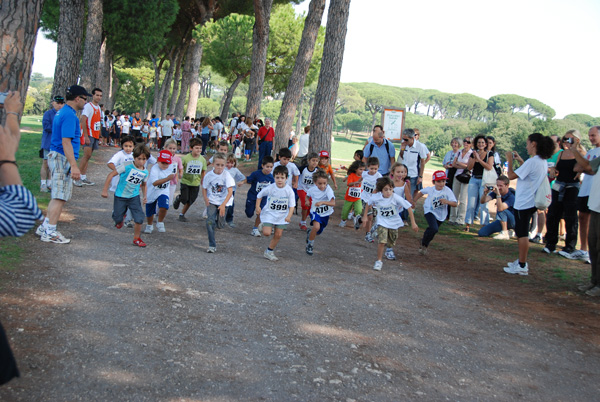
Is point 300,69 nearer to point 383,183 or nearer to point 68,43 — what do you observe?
point 68,43

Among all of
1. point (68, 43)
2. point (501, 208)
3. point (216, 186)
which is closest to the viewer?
point (216, 186)

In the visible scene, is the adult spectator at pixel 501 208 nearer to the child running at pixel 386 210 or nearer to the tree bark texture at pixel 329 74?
the child running at pixel 386 210

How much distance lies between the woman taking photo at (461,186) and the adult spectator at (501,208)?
1133 mm

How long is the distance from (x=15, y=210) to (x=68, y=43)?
14582mm

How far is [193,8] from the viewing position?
114ft

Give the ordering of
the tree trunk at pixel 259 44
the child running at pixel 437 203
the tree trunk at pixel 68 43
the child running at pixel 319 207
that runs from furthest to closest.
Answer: the tree trunk at pixel 259 44 → the tree trunk at pixel 68 43 → the child running at pixel 437 203 → the child running at pixel 319 207

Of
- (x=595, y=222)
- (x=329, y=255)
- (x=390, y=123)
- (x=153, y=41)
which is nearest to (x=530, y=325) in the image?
(x=595, y=222)

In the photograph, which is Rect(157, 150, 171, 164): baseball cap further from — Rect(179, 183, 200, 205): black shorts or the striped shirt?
the striped shirt

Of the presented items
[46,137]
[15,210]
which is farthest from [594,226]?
[46,137]

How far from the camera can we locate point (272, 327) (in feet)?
16.2

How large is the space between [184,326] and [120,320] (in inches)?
22.1

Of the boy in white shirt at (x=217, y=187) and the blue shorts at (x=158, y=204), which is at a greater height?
the boy in white shirt at (x=217, y=187)

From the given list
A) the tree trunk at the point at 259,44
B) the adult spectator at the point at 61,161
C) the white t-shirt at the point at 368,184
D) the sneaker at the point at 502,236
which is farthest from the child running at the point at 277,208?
the tree trunk at the point at 259,44

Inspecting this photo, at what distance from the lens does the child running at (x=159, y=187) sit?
8.11 m
